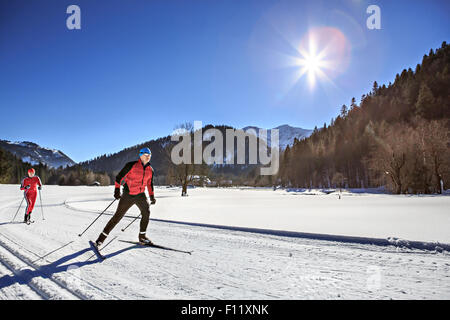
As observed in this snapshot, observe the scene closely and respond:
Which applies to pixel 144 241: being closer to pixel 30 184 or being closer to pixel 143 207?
pixel 143 207

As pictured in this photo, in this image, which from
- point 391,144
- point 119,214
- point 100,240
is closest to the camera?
point 100,240

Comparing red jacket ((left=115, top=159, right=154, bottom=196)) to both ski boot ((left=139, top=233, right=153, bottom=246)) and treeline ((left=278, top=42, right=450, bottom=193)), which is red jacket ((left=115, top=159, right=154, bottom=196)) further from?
treeline ((left=278, top=42, right=450, bottom=193))

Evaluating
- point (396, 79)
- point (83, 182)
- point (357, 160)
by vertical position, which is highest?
point (396, 79)

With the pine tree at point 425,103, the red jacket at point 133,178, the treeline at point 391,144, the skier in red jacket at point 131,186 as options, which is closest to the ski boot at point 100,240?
the skier in red jacket at point 131,186

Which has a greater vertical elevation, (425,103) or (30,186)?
(425,103)

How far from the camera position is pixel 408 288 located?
8.34 ft

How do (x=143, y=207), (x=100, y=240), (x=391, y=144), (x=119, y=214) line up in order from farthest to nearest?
1. (x=391, y=144)
2. (x=143, y=207)
3. (x=119, y=214)
4. (x=100, y=240)

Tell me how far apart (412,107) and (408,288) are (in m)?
89.2

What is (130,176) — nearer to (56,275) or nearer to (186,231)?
(56,275)

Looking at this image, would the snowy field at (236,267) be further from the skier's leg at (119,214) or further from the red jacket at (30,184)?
the red jacket at (30,184)

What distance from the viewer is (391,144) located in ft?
108

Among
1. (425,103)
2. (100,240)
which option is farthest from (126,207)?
(425,103)

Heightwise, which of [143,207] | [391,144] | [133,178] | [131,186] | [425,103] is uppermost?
[425,103]

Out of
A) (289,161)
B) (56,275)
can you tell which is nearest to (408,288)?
(56,275)
